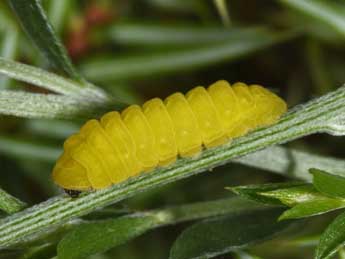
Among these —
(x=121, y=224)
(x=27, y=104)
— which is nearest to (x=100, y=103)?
Result: (x=27, y=104)

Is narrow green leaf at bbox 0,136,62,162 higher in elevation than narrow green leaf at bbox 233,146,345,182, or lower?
higher

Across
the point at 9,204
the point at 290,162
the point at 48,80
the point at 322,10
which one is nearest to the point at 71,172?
the point at 9,204

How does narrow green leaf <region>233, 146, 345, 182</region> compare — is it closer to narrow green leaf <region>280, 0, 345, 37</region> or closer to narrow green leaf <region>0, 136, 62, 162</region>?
narrow green leaf <region>280, 0, 345, 37</region>

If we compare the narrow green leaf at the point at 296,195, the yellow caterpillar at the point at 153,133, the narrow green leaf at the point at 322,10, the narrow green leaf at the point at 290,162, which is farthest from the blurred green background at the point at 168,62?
the narrow green leaf at the point at 296,195

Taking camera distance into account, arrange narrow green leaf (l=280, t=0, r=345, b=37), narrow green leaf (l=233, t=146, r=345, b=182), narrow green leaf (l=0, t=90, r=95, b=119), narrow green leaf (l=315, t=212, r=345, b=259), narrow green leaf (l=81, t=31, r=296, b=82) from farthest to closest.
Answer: narrow green leaf (l=81, t=31, r=296, b=82) < narrow green leaf (l=280, t=0, r=345, b=37) < narrow green leaf (l=233, t=146, r=345, b=182) < narrow green leaf (l=0, t=90, r=95, b=119) < narrow green leaf (l=315, t=212, r=345, b=259)

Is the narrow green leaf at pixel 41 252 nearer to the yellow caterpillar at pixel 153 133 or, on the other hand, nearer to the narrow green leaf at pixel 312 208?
the yellow caterpillar at pixel 153 133

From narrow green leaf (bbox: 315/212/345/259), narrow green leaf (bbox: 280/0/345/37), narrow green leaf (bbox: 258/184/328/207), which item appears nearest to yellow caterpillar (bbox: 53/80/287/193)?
narrow green leaf (bbox: 258/184/328/207)

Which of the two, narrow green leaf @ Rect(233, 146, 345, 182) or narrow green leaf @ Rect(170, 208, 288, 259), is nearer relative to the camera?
narrow green leaf @ Rect(170, 208, 288, 259)
